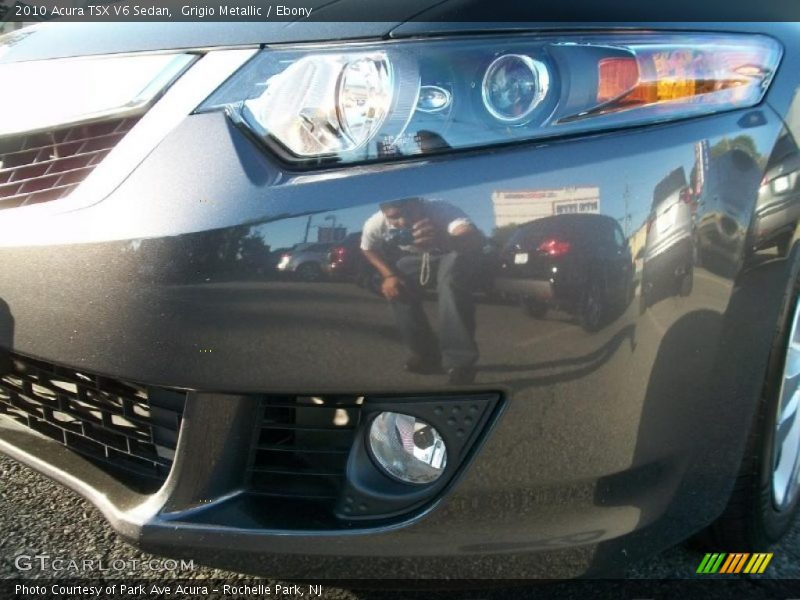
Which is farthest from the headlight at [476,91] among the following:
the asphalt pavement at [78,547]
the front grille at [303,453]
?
the asphalt pavement at [78,547]

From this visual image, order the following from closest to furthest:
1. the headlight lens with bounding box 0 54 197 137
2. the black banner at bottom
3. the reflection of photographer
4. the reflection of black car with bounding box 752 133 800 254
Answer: the reflection of photographer
the reflection of black car with bounding box 752 133 800 254
the headlight lens with bounding box 0 54 197 137
the black banner at bottom

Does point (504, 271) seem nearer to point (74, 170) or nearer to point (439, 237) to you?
point (439, 237)

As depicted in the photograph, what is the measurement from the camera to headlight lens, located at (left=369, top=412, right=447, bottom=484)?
5.25 ft

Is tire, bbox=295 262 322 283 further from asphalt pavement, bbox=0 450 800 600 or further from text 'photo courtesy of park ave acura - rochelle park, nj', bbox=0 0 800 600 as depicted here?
asphalt pavement, bbox=0 450 800 600

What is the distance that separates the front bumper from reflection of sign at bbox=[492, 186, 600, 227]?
17 millimetres

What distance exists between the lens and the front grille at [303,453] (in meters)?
1.61

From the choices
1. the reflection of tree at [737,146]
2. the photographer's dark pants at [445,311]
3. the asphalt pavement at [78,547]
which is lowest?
the asphalt pavement at [78,547]

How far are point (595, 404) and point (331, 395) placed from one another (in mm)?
436

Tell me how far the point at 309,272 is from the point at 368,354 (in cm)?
16

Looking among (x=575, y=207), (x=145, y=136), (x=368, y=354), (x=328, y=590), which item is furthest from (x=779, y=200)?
(x=328, y=590)

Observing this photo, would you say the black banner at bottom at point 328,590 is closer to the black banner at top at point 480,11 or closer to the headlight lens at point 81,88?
the headlight lens at point 81,88

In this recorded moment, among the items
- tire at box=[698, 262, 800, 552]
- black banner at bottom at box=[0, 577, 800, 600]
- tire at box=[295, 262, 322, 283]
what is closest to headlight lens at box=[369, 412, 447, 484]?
tire at box=[295, 262, 322, 283]

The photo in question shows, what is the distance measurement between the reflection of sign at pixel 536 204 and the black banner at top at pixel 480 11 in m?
0.34

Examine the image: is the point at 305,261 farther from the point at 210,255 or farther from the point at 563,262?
the point at 563,262
